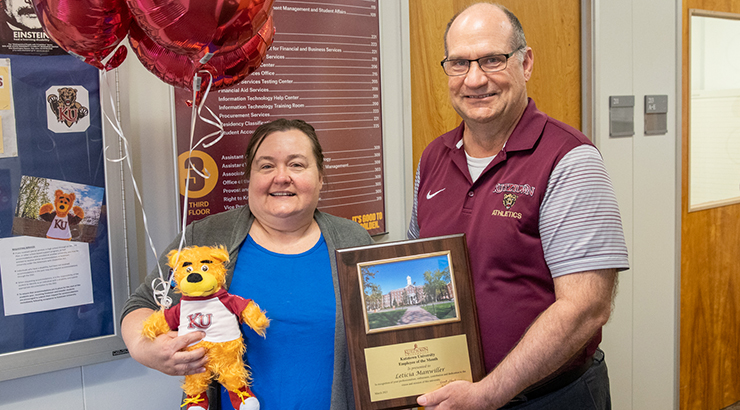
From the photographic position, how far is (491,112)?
4.69ft

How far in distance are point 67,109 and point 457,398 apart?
1.29 metres

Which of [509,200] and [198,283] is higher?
[509,200]

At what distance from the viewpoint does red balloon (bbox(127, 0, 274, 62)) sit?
103 centimetres

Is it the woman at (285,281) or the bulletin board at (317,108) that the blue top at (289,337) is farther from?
the bulletin board at (317,108)

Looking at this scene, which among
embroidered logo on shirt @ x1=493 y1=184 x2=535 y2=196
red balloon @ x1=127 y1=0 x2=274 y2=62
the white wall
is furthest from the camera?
the white wall

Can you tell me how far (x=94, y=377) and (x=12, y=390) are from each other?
212 mm

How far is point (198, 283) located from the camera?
4.03 feet

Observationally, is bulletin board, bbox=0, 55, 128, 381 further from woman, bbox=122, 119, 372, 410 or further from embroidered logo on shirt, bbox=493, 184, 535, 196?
embroidered logo on shirt, bbox=493, 184, 535, 196

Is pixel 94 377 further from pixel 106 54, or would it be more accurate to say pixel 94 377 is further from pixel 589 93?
pixel 589 93

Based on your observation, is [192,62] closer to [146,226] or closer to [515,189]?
[146,226]

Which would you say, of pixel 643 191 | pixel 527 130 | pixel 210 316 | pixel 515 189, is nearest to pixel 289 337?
pixel 210 316

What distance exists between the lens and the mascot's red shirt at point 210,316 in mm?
1264

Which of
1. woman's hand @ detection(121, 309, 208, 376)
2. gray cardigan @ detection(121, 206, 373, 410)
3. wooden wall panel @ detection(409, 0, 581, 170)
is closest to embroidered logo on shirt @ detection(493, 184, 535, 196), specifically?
gray cardigan @ detection(121, 206, 373, 410)

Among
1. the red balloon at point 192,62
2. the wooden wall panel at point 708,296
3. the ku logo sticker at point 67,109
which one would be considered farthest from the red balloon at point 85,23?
the wooden wall panel at point 708,296
